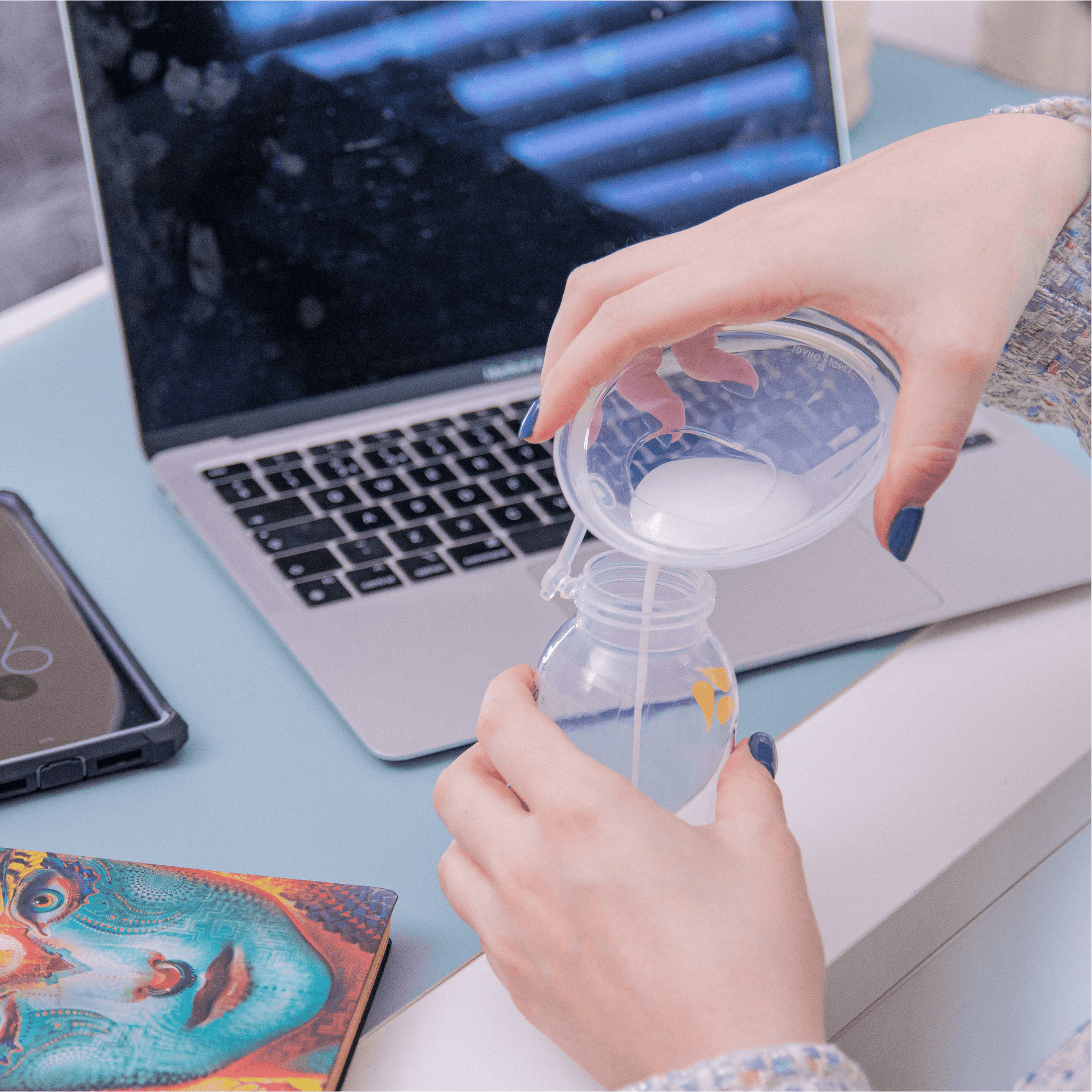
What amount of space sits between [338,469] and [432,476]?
0.06m

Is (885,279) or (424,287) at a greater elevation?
(885,279)

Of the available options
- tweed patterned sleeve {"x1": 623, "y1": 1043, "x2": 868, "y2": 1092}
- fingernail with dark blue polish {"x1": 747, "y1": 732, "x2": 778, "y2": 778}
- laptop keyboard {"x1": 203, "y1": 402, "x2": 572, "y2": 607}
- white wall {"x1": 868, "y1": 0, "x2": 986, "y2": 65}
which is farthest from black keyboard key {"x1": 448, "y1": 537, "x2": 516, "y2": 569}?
white wall {"x1": 868, "y1": 0, "x2": 986, "y2": 65}

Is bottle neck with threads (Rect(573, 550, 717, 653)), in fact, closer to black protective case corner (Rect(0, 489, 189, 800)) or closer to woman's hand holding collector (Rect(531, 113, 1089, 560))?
woman's hand holding collector (Rect(531, 113, 1089, 560))

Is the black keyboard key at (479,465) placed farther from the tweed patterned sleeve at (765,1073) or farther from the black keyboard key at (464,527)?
the tweed patterned sleeve at (765,1073)

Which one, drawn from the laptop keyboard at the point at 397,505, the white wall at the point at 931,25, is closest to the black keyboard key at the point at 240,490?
the laptop keyboard at the point at 397,505

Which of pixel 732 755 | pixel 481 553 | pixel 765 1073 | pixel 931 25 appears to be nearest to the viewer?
pixel 765 1073

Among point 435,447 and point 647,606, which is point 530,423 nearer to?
point 647,606

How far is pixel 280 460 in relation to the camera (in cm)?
74

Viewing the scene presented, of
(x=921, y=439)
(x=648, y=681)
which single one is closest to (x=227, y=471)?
(x=648, y=681)

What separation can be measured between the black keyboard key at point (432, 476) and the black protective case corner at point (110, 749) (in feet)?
0.66

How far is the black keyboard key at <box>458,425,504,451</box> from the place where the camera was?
0.76m

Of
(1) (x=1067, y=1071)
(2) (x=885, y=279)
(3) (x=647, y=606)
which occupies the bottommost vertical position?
(1) (x=1067, y=1071)

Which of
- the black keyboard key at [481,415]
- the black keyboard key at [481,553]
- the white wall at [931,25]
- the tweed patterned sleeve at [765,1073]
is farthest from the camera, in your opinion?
the white wall at [931,25]

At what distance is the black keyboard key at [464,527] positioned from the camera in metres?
0.70
